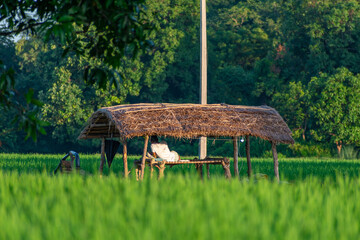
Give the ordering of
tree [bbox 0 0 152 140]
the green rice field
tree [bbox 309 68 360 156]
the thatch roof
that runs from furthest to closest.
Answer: tree [bbox 309 68 360 156] < the thatch roof < tree [bbox 0 0 152 140] < the green rice field

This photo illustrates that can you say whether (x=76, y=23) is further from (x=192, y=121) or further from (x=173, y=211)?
(x=192, y=121)

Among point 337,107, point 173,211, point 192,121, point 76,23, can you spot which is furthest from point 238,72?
point 173,211

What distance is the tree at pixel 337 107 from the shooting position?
26484 mm

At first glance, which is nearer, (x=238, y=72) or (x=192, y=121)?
(x=192, y=121)

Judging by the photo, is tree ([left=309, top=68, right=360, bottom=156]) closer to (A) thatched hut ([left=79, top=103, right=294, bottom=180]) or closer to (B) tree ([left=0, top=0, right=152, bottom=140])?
(A) thatched hut ([left=79, top=103, right=294, bottom=180])

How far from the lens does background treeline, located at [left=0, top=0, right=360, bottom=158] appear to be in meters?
27.3

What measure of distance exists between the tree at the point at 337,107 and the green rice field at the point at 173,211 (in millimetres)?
20065

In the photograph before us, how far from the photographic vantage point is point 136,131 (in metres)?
9.97

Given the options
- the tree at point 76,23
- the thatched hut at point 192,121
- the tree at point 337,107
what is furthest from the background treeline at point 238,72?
the tree at point 76,23

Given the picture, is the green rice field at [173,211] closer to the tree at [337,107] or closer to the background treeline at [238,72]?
the background treeline at [238,72]

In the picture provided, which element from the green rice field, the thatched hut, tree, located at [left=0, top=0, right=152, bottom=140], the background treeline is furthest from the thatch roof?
the background treeline

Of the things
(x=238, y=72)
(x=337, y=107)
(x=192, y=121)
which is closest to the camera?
(x=192, y=121)

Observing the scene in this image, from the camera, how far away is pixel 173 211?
15.9 ft

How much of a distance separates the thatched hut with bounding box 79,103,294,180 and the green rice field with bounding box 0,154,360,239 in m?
3.10
